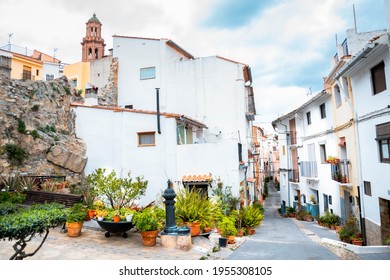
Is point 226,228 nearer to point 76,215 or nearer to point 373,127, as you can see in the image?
point 76,215

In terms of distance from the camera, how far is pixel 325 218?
26.0 feet

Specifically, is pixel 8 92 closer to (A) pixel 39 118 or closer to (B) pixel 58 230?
(A) pixel 39 118

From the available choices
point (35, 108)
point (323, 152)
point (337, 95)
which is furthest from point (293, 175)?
point (35, 108)

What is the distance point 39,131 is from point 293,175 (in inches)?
364

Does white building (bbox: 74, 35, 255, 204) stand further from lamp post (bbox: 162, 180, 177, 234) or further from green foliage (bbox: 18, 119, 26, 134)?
lamp post (bbox: 162, 180, 177, 234)

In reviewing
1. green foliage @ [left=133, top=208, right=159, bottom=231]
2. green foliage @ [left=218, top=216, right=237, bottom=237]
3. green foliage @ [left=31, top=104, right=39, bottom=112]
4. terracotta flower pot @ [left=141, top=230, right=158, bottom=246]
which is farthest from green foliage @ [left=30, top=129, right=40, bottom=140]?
green foliage @ [left=218, top=216, right=237, bottom=237]

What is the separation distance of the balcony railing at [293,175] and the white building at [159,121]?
14.7ft

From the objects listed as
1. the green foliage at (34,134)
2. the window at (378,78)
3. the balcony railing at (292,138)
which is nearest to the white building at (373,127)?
the window at (378,78)

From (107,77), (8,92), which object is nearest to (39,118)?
(8,92)

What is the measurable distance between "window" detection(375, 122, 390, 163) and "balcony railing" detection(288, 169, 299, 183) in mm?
7432

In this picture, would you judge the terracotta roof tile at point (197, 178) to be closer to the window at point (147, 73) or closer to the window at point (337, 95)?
the window at point (147, 73)

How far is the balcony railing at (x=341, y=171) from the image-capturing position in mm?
5759

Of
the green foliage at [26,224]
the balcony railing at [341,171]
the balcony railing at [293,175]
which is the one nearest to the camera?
the green foliage at [26,224]

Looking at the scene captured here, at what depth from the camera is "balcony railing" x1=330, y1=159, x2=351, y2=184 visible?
5759 mm
